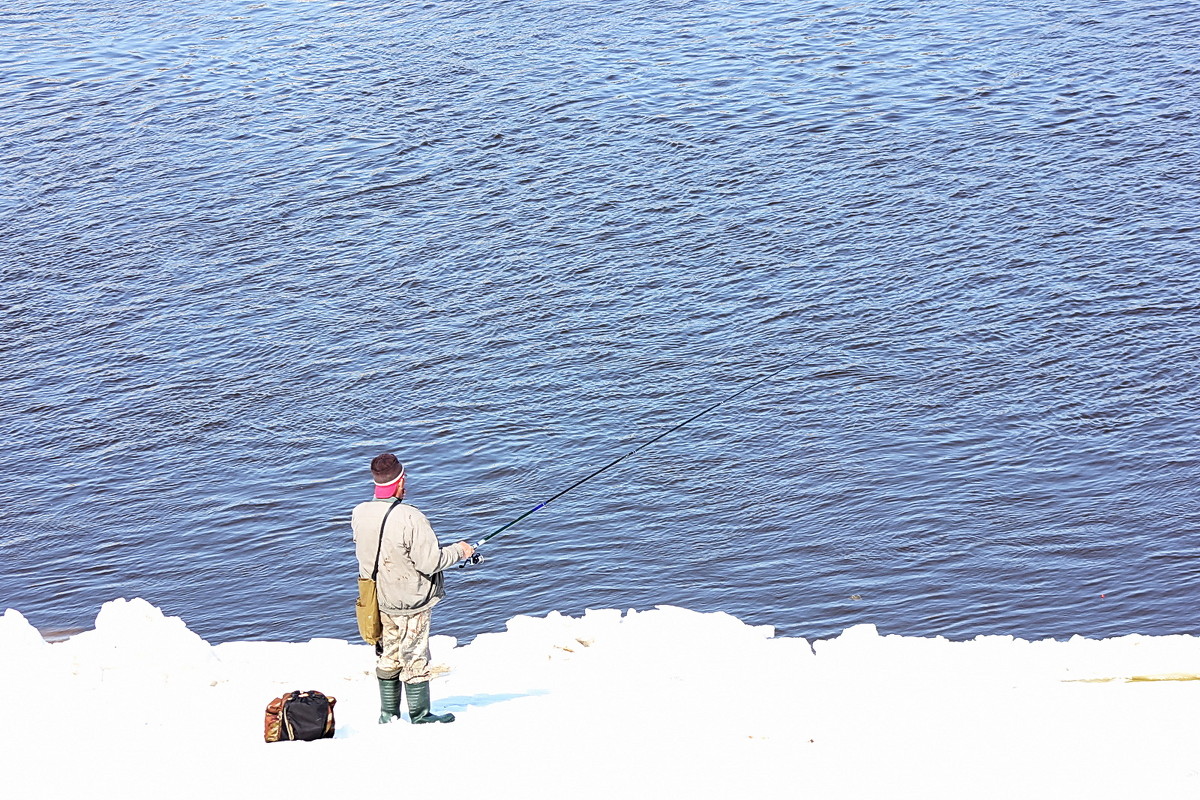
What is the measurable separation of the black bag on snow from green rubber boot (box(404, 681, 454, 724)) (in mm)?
432

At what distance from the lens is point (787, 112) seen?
22266 millimetres

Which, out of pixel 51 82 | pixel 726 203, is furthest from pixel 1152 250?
pixel 51 82

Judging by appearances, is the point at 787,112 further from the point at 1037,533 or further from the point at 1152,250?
the point at 1037,533

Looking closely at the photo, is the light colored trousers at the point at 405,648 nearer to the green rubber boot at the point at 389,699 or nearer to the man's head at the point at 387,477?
the green rubber boot at the point at 389,699

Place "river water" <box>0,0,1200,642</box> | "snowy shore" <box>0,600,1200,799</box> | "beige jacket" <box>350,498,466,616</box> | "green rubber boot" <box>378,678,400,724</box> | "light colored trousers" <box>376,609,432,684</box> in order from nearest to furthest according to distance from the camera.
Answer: "snowy shore" <box>0,600,1200,799</box> < "beige jacket" <box>350,498,466,616</box> < "light colored trousers" <box>376,609,432,684</box> < "green rubber boot" <box>378,678,400,724</box> < "river water" <box>0,0,1200,642</box>

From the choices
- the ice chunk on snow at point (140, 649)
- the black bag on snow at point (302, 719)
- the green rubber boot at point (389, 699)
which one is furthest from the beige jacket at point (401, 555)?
the ice chunk on snow at point (140, 649)

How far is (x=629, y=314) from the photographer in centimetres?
1706

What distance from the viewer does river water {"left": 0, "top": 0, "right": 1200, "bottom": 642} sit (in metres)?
12.6

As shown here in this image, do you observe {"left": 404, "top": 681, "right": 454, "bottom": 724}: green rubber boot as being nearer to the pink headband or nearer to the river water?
the pink headband

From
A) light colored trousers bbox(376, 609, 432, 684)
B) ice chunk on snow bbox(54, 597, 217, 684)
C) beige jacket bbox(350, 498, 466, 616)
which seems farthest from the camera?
ice chunk on snow bbox(54, 597, 217, 684)

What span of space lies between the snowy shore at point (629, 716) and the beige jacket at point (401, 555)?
28.8 inches

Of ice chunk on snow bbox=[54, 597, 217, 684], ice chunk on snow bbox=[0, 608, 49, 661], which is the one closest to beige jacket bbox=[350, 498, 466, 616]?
ice chunk on snow bbox=[54, 597, 217, 684]

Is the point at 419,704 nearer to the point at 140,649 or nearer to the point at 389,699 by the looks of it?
the point at 389,699

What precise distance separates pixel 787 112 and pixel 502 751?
53.9 feet
